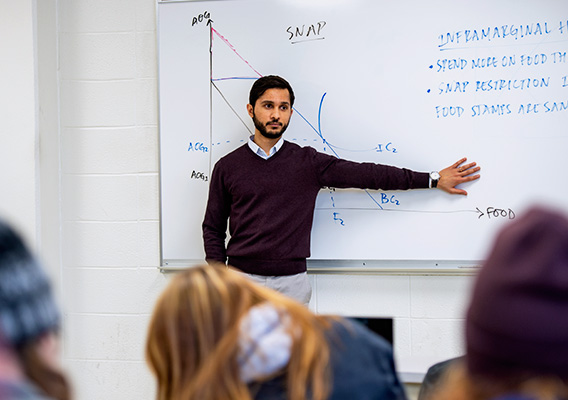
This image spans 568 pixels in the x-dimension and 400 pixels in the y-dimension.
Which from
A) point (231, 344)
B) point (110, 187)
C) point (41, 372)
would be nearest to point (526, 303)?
point (231, 344)

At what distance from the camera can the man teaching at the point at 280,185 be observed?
275 centimetres

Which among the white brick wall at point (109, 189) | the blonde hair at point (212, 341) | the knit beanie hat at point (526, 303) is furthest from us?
the white brick wall at point (109, 189)

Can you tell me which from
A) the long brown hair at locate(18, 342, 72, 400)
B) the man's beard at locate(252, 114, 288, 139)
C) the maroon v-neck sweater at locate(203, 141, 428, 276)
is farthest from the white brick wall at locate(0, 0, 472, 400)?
the long brown hair at locate(18, 342, 72, 400)

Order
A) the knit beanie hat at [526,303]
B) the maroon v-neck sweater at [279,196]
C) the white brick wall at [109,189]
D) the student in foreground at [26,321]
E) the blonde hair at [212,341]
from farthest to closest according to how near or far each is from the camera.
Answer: the white brick wall at [109,189] < the maroon v-neck sweater at [279,196] < the blonde hair at [212,341] < the knit beanie hat at [526,303] < the student in foreground at [26,321]

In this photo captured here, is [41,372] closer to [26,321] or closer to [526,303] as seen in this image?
[26,321]

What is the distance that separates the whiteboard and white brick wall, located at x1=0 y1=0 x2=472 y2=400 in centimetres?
11

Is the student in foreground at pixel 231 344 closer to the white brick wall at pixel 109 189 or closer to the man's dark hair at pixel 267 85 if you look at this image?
the man's dark hair at pixel 267 85

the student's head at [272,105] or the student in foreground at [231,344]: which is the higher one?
the student's head at [272,105]

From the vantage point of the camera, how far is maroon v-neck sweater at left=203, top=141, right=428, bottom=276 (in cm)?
274

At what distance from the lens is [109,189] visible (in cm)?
308

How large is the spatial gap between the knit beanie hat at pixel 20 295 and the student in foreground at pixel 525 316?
0.50 metres

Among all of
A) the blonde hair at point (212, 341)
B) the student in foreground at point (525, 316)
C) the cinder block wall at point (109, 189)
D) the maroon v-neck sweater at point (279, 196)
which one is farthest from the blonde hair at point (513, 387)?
the cinder block wall at point (109, 189)

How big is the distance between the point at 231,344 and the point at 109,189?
2.29 metres

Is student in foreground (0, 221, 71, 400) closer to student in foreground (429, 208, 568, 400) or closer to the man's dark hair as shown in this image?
student in foreground (429, 208, 568, 400)
